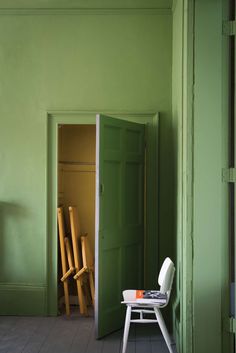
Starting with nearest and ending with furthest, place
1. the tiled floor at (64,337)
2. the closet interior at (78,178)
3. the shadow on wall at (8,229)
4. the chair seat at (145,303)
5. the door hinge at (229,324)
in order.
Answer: the door hinge at (229,324)
the chair seat at (145,303)
the tiled floor at (64,337)
the shadow on wall at (8,229)
the closet interior at (78,178)

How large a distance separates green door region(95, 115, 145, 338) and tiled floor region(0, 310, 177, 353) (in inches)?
8.2

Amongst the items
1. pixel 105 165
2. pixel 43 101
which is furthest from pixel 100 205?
pixel 43 101

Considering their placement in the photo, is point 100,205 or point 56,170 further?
point 56,170

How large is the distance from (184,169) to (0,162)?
8.50ft

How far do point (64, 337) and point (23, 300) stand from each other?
0.97 meters

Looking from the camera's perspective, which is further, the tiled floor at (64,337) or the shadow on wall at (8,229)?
the shadow on wall at (8,229)

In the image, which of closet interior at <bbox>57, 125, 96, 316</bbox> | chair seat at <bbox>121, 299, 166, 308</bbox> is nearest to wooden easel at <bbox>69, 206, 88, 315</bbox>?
closet interior at <bbox>57, 125, 96, 316</bbox>

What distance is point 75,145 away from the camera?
696 centimetres

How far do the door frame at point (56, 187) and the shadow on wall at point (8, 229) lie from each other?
1.09 feet

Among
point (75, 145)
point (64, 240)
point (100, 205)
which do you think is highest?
point (75, 145)

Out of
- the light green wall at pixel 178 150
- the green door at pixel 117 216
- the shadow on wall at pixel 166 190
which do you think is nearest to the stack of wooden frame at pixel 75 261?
the green door at pixel 117 216

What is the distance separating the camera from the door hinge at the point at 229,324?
3.99 m

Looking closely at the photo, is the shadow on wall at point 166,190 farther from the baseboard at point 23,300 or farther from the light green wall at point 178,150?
the baseboard at point 23,300

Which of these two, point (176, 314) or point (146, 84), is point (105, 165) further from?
point (176, 314)
